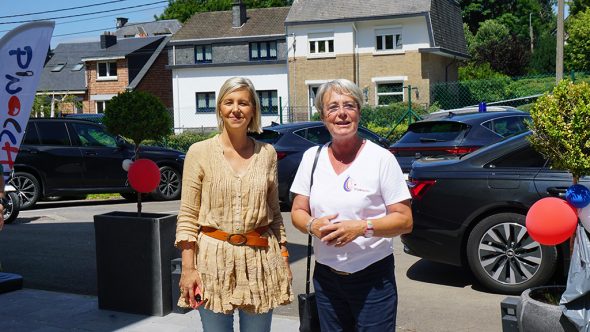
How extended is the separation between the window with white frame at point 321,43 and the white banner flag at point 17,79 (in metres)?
37.1

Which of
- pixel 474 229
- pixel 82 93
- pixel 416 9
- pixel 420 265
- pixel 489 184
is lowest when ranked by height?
pixel 420 265

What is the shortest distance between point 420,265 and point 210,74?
42.3 metres

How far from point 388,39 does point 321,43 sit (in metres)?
4.11

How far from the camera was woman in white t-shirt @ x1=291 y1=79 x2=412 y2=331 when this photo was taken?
10.8 feet

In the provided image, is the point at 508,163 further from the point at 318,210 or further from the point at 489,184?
the point at 318,210

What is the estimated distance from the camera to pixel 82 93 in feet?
180

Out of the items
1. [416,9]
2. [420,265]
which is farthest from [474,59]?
[420,265]

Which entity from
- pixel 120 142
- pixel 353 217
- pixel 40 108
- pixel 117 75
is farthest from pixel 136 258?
pixel 117 75

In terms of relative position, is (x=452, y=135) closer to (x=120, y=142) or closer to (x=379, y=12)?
(x=120, y=142)

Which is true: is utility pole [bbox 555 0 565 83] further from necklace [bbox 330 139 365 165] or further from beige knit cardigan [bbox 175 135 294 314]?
beige knit cardigan [bbox 175 135 294 314]

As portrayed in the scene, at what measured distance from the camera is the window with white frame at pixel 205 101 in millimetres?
48531

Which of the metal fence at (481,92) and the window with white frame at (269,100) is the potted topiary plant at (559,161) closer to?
the metal fence at (481,92)

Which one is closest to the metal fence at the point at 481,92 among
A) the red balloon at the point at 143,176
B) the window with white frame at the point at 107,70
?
the red balloon at the point at 143,176

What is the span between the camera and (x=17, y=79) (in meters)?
6.80
